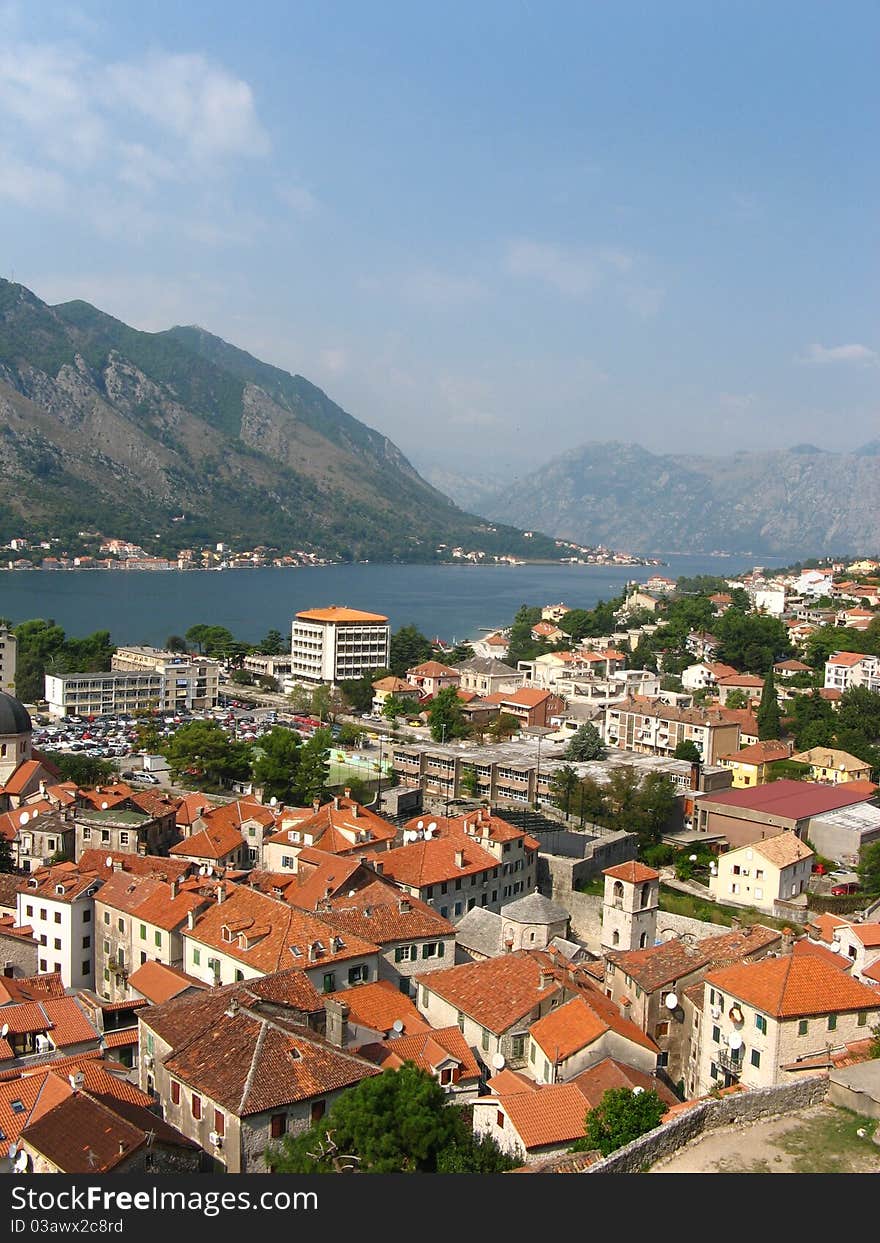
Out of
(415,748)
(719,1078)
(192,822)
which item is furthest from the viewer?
(415,748)

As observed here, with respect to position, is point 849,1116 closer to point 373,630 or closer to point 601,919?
point 601,919

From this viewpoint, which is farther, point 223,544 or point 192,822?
point 223,544

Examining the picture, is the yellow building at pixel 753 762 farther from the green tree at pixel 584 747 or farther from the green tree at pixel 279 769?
the green tree at pixel 279 769

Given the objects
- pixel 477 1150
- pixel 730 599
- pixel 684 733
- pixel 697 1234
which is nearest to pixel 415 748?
pixel 684 733

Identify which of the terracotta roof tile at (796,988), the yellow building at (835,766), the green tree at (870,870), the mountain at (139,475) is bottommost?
the green tree at (870,870)

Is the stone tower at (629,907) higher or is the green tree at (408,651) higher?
the green tree at (408,651)

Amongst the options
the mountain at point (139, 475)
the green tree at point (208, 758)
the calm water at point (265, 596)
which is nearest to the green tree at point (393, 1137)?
the green tree at point (208, 758)

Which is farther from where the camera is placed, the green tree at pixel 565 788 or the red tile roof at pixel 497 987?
the green tree at pixel 565 788

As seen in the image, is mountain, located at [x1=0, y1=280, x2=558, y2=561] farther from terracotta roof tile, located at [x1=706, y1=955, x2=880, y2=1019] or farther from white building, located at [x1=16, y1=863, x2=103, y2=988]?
terracotta roof tile, located at [x1=706, y1=955, x2=880, y2=1019]

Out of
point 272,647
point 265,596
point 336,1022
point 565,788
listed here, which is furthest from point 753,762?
point 265,596
